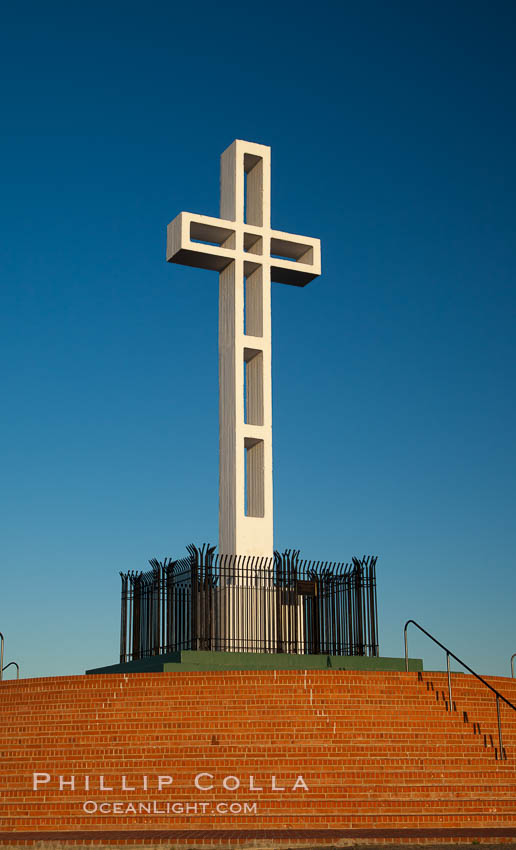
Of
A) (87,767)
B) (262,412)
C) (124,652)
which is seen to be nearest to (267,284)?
(262,412)

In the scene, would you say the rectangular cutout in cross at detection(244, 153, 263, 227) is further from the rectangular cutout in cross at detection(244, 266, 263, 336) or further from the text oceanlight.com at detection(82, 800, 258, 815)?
the text oceanlight.com at detection(82, 800, 258, 815)

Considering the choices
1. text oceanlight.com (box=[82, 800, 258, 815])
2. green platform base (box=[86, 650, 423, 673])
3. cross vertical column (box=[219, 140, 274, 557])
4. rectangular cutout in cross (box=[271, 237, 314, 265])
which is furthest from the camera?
rectangular cutout in cross (box=[271, 237, 314, 265])

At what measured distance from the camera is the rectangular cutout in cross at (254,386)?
19812 millimetres

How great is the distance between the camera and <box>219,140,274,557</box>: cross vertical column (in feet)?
62.3

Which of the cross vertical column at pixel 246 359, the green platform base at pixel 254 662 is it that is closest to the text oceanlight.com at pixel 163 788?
the green platform base at pixel 254 662

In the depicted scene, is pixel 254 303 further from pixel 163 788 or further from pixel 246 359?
pixel 163 788

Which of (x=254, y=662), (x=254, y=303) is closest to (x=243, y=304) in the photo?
(x=254, y=303)

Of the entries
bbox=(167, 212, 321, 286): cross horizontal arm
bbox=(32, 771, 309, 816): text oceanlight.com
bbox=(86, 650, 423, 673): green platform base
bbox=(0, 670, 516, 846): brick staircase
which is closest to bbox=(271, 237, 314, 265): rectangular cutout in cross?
bbox=(167, 212, 321, 286): cross horizontal arm

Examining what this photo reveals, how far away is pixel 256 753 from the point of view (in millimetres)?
12828

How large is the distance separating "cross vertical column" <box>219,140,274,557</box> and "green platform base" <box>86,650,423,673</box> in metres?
2.58

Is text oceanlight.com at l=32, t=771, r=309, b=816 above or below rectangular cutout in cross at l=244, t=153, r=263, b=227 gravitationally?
below

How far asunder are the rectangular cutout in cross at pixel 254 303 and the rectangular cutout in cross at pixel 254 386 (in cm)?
45

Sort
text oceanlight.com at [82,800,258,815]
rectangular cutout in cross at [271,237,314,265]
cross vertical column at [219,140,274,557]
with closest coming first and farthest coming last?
text oceanlight.com at [82,800,258,815] < cross vertical column at [219,140,274,557] < rectangular cutout in cross at [271,237,314,265]

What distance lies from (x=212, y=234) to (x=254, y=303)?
1.61 m
